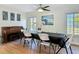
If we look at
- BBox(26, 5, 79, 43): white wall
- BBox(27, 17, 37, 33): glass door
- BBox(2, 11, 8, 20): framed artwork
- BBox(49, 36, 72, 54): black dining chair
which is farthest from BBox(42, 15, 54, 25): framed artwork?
BBox(2, 11, 8, 20): framed artwork

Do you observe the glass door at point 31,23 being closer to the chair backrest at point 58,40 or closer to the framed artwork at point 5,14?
the chair backrest at point 58,40

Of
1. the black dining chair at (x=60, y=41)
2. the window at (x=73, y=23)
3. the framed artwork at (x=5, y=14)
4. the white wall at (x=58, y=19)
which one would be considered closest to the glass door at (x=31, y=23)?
the white wall at (x=58, y=19)

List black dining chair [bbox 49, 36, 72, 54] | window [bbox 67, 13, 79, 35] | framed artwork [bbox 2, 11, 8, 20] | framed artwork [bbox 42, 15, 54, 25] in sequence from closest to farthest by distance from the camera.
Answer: black dining chair [bbox 49, 36, 72, 54] → framed artwork [bbox 42, 15, 54, 25] → window [bbox 67, 13, 79, 35] → framed artwork [bbox 2, 11, 8, 20]

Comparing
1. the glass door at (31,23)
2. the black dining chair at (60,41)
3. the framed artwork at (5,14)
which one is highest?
the framed artwork at (5,14)

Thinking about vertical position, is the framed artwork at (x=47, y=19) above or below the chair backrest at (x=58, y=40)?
above

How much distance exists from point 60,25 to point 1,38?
8.19 feet

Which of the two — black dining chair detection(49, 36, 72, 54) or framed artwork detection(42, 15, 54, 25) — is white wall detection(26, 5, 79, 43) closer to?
framed artwork detection(42, 15, 54, 25)

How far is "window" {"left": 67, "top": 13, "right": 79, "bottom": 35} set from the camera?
4.28 metres

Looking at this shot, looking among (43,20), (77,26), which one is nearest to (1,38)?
(43,20)

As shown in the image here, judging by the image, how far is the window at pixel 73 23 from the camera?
428 cm

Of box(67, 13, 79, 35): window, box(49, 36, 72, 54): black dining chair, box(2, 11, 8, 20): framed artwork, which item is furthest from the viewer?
box(2, 11, 8, 20): framed artwork

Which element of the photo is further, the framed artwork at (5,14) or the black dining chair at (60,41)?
the framed artwork at (5,14)

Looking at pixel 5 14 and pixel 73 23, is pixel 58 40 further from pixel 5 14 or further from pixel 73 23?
pixel 5 14

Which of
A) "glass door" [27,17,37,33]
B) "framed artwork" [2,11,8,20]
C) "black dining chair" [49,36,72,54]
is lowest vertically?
"black dining chair" [49,36,72,54]
